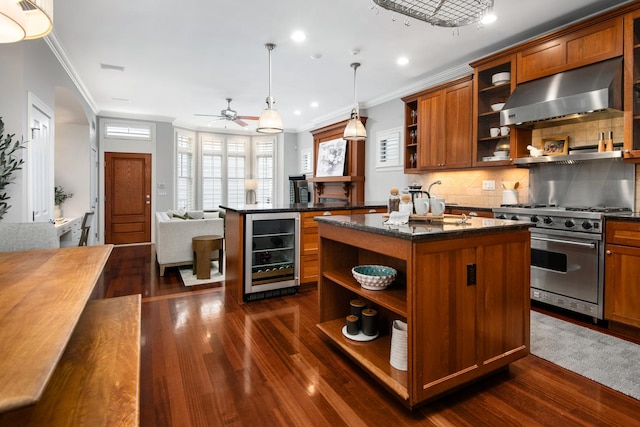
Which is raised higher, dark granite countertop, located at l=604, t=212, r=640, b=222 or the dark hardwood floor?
dark granite countertop, located at l=604, t=212, r=640, b=222

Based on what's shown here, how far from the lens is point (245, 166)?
31.7 feet

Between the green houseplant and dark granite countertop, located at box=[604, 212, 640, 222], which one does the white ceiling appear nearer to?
the green houseplant

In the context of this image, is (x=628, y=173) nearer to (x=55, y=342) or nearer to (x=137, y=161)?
(x=55, y=342)

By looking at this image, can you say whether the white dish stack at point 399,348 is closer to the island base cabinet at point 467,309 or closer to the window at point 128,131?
the island base cabinet at point 467,309

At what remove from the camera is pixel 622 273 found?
2.85 m

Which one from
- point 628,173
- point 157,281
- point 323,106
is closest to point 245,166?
point 323,106

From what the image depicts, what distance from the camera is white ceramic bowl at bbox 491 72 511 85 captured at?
402 centimetres

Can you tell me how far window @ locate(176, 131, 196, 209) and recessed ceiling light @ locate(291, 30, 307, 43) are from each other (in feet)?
17.8

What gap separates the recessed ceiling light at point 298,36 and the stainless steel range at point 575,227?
9.62ft

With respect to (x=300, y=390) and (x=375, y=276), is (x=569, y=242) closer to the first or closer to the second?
(x=375, y=276)

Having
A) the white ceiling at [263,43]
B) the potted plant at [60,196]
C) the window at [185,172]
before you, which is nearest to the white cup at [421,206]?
the white ceiling at [263,43]

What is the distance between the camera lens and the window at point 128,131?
7.37m

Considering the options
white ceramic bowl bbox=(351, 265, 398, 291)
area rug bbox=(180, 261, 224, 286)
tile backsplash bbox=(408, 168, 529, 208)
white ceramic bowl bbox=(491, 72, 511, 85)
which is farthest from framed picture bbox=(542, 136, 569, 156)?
area rug bbox=(180, 261, 224, 286)

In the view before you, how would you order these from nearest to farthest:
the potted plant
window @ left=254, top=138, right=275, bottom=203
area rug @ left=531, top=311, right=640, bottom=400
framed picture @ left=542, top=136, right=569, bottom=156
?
area rug @ left=531, top=311, right=640, bottom=400, framed picture @ left=542, top=136, right=569, bottom=156, the potted plant, window @ left=254, top=138, right=275, bottom=203
